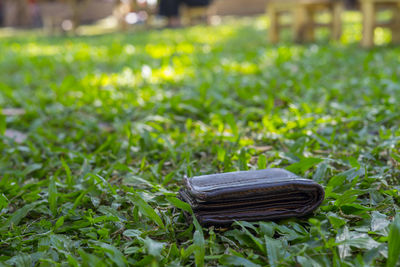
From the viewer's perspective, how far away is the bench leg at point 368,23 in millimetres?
5074

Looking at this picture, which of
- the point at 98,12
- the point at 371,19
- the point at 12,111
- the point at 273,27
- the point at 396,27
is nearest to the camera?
the point at 12,111

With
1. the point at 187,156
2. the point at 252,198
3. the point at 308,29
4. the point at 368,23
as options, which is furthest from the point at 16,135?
the point at 308,29

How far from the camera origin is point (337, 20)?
6.01 metres

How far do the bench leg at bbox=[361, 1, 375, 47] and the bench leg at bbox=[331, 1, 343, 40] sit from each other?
2.73 feet

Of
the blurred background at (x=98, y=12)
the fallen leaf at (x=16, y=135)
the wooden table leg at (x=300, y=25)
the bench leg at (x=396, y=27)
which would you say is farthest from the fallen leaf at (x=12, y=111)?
the blurred background at (x=98, y=12)

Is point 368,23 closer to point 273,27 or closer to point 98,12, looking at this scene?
point 273,27

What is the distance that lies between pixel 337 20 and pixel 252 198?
17.5 feet

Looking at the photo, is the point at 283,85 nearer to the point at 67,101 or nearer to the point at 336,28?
the point at 67,101

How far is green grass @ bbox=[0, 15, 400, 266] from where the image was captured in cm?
121

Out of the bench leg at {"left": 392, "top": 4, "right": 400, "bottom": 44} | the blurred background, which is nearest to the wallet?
the bench leg at {"left": 392, "top": 4, "right": 400, "bottom": 44}

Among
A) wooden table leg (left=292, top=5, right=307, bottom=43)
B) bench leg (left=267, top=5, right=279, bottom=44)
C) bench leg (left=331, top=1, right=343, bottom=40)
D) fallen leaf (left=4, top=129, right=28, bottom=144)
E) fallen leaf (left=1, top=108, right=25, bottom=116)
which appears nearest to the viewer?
fallen leaf (left=4, top=129, right=28, bottom=144)

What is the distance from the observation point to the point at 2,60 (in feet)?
17.3

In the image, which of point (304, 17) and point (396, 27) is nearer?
point (396, 27)

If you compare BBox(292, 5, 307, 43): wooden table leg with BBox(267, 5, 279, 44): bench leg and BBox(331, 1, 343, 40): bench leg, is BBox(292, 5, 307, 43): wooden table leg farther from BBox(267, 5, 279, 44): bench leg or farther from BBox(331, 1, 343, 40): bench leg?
BBox(331, 1, 343, 40): bench leg
